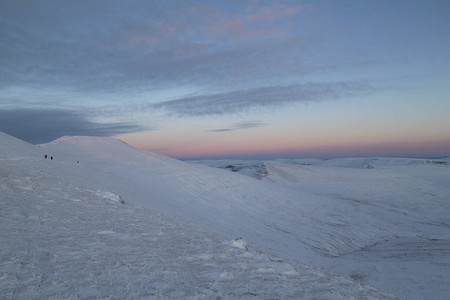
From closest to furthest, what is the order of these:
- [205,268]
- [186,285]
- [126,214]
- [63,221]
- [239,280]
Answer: [186,285] → [239,280] → [205,268] → [63,221] → [126,214]

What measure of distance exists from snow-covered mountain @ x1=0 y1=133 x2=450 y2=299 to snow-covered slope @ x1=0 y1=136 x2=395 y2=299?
0.02 metres

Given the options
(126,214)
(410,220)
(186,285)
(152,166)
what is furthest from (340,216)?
(186,285)

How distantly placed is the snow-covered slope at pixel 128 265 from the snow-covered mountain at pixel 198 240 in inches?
0.8

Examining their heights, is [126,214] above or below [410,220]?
above

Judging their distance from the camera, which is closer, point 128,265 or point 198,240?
point 128,265

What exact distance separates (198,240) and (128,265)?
209cm

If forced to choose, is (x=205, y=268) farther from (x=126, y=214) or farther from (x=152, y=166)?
(x=152, y=166)

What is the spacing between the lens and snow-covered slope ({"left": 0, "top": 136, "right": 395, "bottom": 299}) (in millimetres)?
3164

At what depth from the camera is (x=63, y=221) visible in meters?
5.61

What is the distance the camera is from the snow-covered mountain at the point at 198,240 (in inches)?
137

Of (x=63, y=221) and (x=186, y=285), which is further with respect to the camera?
(x=63, y=221)

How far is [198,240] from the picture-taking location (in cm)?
577

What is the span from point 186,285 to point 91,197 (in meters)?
6.58

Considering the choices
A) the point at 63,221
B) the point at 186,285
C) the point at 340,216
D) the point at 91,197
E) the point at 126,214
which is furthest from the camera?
the point at 340,216
